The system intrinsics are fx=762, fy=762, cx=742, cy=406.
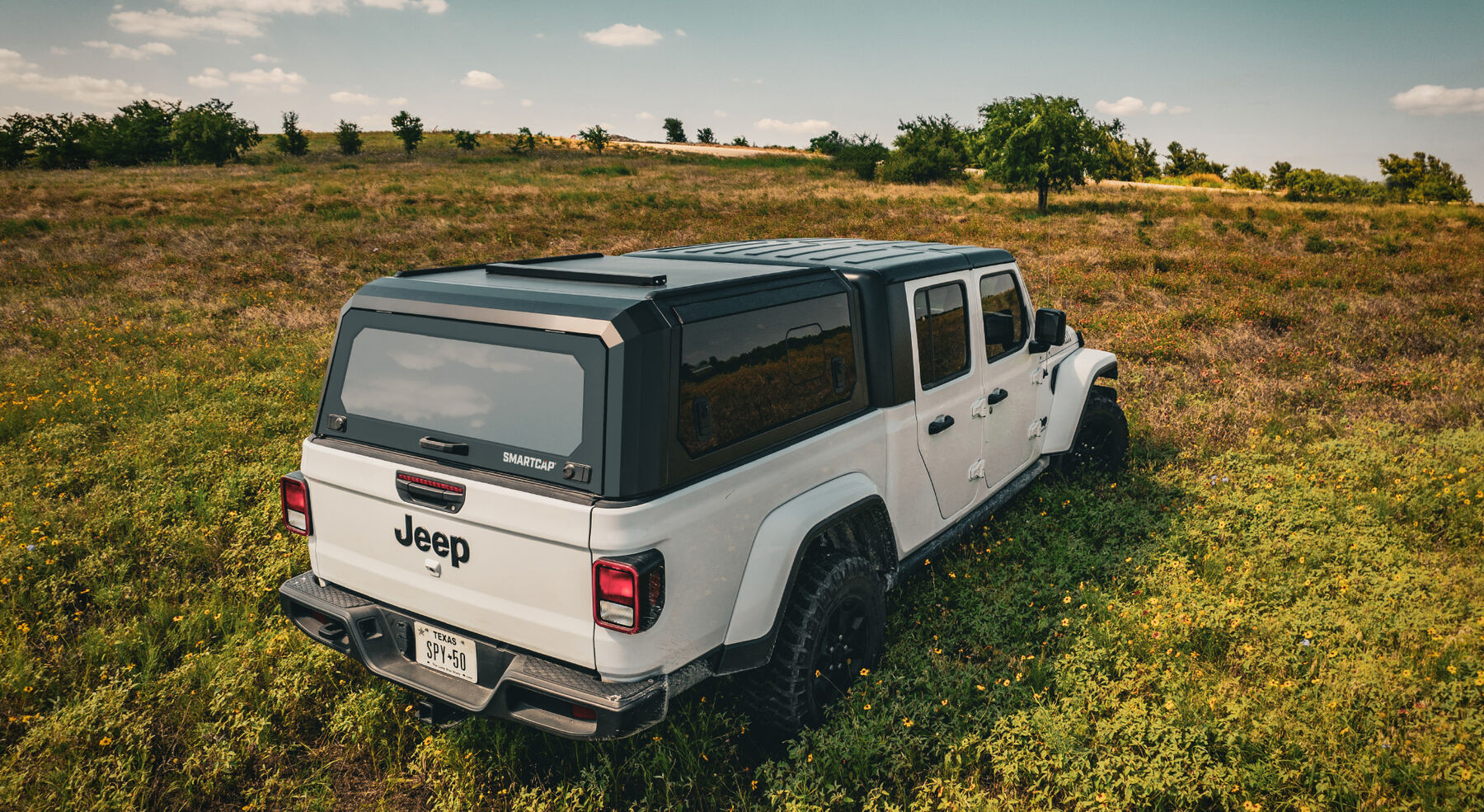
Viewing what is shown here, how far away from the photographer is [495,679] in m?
2.65

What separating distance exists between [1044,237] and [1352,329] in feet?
30.7

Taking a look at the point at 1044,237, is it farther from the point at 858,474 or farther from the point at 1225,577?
the point at 858,474

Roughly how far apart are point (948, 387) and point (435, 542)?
8.16ft

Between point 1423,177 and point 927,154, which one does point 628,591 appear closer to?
point 927,154

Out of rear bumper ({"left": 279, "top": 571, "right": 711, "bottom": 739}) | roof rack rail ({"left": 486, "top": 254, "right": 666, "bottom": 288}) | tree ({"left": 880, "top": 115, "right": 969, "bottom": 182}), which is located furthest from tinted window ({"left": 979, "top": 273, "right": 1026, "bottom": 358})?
tree ({"left": 880, "top": 115, "right": 969, "bottom": 182})

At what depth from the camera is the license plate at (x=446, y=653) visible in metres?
2.72

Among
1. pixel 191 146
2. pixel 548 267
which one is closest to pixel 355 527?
pixel 548 267

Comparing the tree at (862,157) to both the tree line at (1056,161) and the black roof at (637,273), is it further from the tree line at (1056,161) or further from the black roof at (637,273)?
the black roof at (637,273)

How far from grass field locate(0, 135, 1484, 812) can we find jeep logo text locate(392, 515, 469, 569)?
103 centimetres

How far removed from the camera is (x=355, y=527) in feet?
9.62

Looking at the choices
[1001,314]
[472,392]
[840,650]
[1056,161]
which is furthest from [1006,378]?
[1056,161]

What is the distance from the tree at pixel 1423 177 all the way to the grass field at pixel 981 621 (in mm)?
59701

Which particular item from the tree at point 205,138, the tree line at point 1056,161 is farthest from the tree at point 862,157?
the tree at point 205,138

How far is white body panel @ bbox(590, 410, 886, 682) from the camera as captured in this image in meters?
2.34
